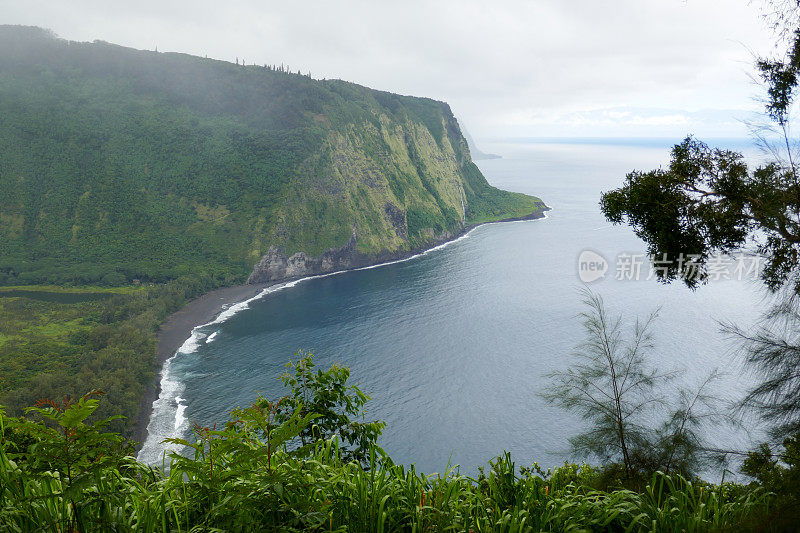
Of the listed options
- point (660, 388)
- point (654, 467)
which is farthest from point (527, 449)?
point (654, 467)

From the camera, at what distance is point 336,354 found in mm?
54219

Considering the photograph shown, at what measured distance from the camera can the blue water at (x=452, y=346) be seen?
39656 mm

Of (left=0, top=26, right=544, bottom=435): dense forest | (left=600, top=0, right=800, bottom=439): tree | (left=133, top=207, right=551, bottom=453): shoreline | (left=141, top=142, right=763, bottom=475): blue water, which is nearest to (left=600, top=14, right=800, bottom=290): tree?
(left=600, top=0, right=800, bottom=439): tree

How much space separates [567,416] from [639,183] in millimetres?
37654

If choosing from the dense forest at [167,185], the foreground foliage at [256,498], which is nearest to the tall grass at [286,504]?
the foreground foliage at [256,498]

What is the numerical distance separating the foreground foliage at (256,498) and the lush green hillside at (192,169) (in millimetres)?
86986

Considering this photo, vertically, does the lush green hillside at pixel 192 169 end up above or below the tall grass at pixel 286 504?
above

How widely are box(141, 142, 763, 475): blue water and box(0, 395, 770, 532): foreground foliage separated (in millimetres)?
22847

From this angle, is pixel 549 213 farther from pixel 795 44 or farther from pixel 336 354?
pixel 795 44

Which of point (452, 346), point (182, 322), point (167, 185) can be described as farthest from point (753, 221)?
point (167, 185)

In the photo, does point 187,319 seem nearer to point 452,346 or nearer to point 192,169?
point 452,346

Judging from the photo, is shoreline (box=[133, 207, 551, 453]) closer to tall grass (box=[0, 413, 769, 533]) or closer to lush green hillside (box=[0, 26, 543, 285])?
lush green hillside (box=[0, 26, 543, 285])

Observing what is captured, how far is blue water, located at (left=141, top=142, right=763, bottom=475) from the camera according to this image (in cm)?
Result: 3966

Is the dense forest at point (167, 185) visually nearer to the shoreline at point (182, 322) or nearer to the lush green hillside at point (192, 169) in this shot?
the lush green hillside at point (192, 169)
